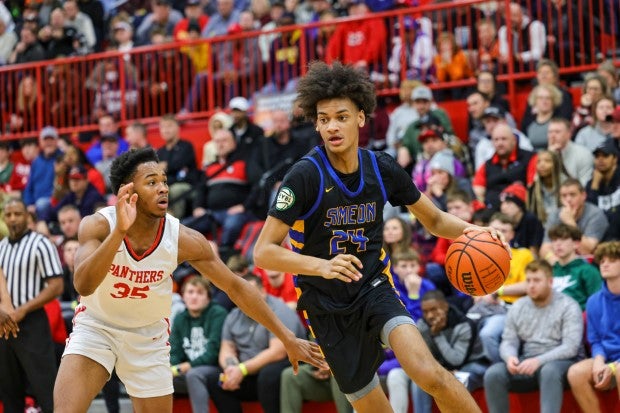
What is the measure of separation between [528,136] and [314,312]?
6.95m

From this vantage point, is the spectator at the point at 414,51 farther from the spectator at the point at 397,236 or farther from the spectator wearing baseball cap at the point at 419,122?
the spectator at the point at 397,236

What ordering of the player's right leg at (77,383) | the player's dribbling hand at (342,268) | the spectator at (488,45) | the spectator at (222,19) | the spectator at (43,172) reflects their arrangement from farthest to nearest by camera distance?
the spectator at (222,19)
the spectator at (43,172)
the spectator at (488,45)
the player's right leg at (77,383)
the player's dribbling hand at (342,268)

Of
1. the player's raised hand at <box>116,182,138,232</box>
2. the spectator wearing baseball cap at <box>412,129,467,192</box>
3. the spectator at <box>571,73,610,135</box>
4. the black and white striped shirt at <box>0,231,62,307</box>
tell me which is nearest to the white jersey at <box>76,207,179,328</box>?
the player's raised hand at <box>116,182,138,232</box>

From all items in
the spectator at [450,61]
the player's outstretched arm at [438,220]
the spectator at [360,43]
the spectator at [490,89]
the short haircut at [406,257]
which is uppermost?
the spectator at [360,43]

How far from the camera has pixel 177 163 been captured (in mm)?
15117

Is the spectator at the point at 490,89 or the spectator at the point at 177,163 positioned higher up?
the spectator at the point at 490,89

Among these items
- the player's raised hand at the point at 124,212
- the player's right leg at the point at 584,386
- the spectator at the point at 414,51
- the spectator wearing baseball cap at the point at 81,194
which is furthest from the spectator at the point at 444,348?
the spectator wearing baseball cap at the point at 81,194

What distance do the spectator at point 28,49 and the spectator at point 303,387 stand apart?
389 inches

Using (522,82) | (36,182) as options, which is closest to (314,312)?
(522,82)

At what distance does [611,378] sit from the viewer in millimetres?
9242

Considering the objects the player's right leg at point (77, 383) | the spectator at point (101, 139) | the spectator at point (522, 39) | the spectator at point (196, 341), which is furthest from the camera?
the spectator at point (101, 139)

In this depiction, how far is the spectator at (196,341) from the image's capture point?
1084cm

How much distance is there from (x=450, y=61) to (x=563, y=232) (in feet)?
16.2

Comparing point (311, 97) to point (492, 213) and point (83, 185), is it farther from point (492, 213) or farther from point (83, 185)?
point (83, 185)
